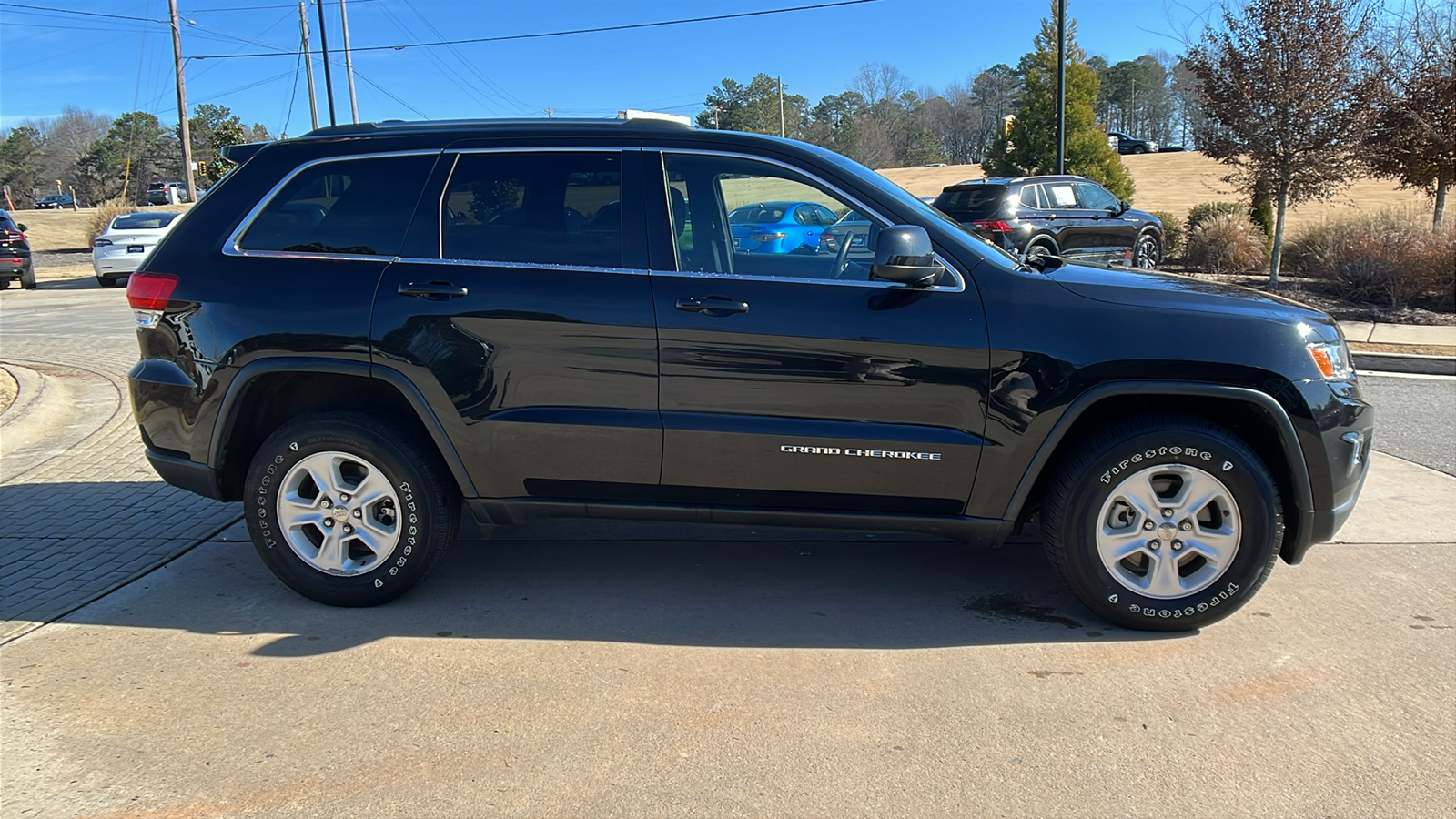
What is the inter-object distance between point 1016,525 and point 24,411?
7408mm

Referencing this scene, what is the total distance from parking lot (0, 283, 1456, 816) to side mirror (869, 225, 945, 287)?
1.40 meters

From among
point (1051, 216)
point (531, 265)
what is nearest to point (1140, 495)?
point (531, 265)

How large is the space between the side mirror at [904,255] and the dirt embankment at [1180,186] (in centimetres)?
1900

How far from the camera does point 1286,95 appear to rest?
14422mm

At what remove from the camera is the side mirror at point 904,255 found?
3682 millimetres

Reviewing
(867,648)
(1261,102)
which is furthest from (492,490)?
(1261,102)

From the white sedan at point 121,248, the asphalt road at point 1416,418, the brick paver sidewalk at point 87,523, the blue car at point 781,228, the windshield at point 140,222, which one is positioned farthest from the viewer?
the windshield at point 140,222

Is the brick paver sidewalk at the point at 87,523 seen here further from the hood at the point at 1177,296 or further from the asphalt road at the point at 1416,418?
the asphalt road at the point at 1416,418

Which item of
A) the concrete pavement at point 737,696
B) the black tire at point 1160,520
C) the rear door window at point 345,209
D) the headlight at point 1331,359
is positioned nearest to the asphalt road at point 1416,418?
the concrete pavement at point 737,696

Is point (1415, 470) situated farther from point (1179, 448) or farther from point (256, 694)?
point (256, 694)

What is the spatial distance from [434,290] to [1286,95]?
14.4 meters

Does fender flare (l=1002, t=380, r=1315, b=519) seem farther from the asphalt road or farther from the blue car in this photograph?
the asphalt road

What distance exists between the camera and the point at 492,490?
413 centimetres

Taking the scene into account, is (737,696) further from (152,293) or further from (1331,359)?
(152,293)
